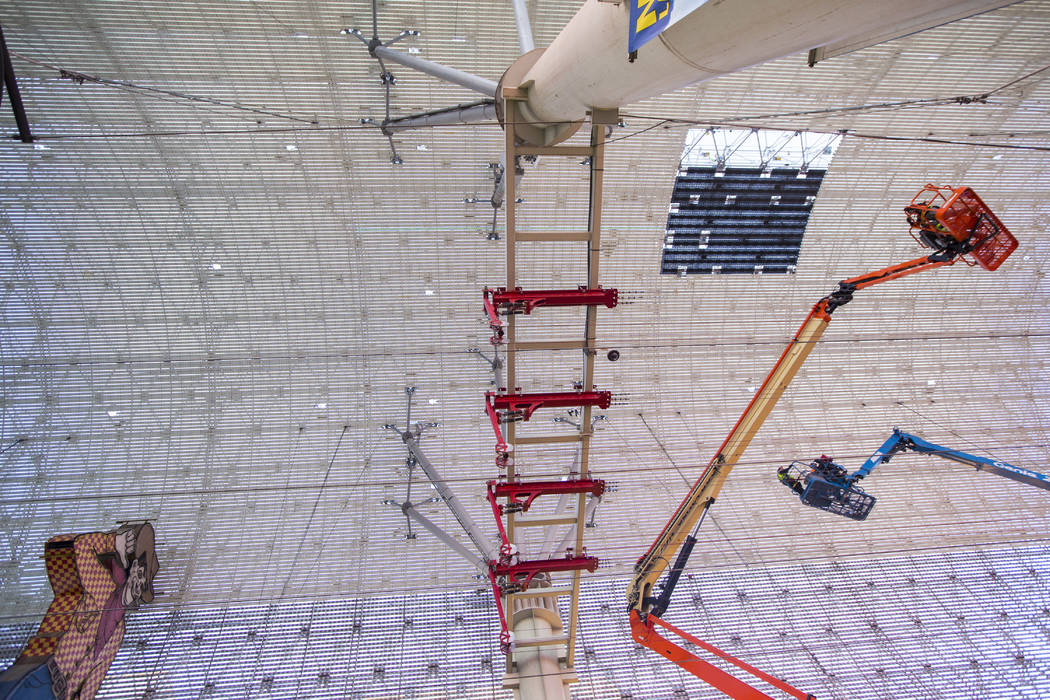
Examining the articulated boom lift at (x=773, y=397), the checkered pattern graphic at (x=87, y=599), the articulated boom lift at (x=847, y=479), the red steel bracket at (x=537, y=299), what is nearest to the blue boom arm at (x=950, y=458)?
the articulated boom lift at (x=847, y=479)

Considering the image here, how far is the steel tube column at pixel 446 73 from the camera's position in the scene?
1084 cm

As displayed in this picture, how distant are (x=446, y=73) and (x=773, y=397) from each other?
32.1 ft

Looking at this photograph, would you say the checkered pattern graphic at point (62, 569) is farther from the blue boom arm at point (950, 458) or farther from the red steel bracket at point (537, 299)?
the blue boom arm at point (950, 458)

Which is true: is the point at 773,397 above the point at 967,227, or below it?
below

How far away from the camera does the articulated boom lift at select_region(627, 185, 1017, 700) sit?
37.4 ft

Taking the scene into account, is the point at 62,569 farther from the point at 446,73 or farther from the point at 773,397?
the point at 773,397

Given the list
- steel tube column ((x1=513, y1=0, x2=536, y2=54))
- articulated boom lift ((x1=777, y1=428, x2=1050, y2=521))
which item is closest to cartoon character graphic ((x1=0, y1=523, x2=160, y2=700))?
steel tube column ((x1=513, y1=0, x2=536, y2=54))

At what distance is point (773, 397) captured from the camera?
40.9 feet

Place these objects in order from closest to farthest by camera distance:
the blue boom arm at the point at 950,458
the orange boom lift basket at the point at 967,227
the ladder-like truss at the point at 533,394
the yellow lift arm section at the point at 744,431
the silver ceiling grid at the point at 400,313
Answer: the ladder-like truss at the point at 533,394
the orange boom lift basket at the point at 967,227
the yellow lift arm section at the point at 744,431
the blue boom arm at the point at 950,458
the silver ceiling grid at the point at 400,313

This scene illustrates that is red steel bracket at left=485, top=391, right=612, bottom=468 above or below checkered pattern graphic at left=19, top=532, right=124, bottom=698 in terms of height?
above

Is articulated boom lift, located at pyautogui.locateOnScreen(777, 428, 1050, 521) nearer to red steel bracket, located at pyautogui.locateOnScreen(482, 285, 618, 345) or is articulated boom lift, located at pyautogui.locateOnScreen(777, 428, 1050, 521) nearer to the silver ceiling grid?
the silver ceiling grid

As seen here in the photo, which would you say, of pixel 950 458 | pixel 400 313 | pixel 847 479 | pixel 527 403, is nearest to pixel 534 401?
pixel 527 403

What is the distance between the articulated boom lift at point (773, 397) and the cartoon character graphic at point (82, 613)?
13802 mm

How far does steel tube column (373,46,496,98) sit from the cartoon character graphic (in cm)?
1448
